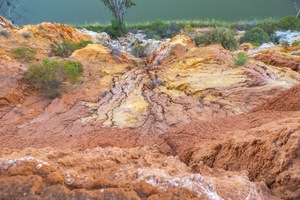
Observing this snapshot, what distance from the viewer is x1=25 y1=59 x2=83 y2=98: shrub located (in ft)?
24.6

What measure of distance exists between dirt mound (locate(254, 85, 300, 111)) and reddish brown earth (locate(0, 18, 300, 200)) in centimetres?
2

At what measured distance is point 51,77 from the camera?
7.46 m

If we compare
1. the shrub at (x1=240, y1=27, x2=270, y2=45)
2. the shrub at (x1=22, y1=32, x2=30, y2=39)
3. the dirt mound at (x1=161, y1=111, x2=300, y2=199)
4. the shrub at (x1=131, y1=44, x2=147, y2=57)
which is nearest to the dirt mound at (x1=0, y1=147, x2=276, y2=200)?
the dirt mound at (x1=161, y1=111, x2=300, y2=199)

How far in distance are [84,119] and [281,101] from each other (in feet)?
11.6

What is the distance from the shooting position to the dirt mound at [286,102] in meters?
5.17

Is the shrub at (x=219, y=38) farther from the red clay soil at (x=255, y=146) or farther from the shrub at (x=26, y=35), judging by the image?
the shrub at (x=26, y=35)

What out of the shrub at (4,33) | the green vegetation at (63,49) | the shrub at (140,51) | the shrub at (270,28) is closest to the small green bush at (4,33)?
the shrub at (4,33)

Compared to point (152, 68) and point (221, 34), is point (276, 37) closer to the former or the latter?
point (221, 34)

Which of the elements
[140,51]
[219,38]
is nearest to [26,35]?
[140,51]

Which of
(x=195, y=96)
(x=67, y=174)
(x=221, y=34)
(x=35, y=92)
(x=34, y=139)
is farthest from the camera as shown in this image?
(x=221, y=34)

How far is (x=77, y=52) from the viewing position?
33.4ft

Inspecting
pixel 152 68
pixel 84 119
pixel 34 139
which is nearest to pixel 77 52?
pixel 152 68

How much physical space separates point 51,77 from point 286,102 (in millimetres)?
5050

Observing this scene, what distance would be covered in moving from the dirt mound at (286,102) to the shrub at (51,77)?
4442 mm
